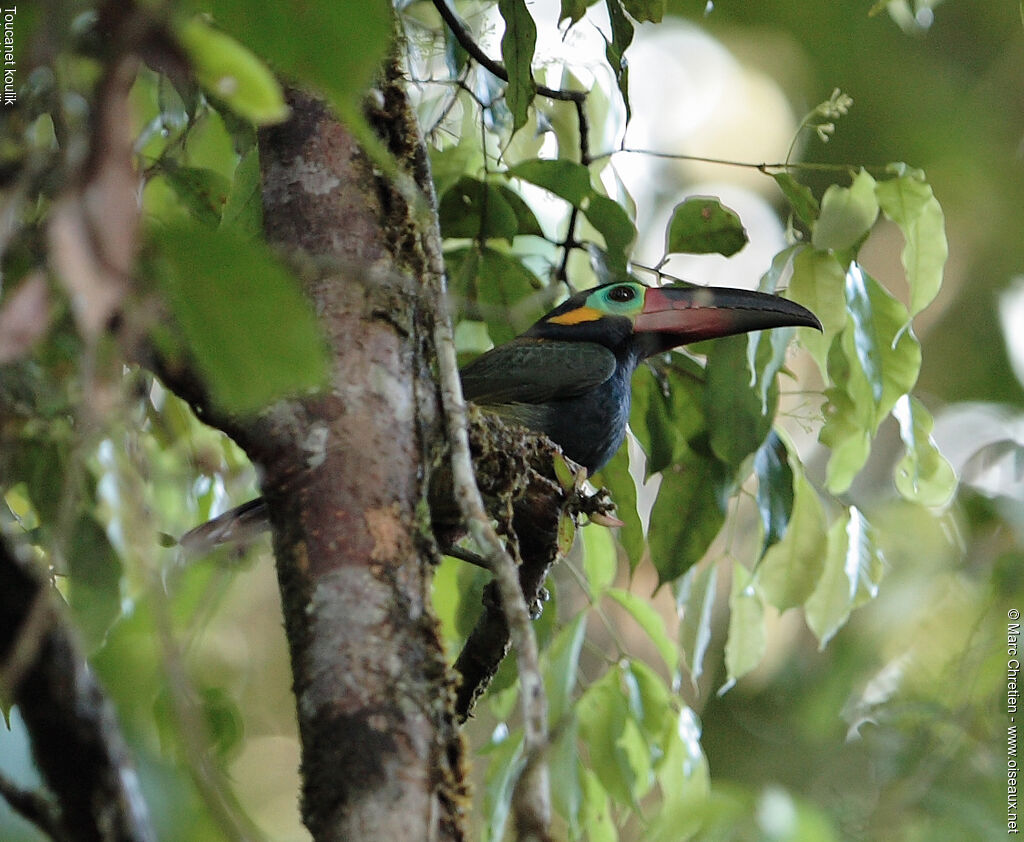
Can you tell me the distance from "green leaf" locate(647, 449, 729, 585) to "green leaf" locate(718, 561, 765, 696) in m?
0.23

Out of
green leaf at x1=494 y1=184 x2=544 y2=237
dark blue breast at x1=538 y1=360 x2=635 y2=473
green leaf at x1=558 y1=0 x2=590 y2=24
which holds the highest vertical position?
green leaf at x1=558 y1=0 x2=590 y2=24

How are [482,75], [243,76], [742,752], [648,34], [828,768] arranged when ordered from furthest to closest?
[742,752] < [648,34] < [828,768] < [482,75] < [243,76]

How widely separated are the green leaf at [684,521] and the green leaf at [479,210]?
2.68ft

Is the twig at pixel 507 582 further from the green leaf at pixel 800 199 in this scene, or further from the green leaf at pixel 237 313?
the green leaf at pixel 800 199

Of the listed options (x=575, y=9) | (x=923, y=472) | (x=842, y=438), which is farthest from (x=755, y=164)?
(x=923, y=472)

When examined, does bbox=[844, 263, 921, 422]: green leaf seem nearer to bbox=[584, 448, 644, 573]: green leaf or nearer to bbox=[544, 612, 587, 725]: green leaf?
bbox=[584, 448, 644, 573]: green leaf

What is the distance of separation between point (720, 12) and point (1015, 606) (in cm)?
185

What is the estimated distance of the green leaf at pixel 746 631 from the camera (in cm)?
295

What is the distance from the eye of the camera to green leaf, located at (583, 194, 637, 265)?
9.46ft

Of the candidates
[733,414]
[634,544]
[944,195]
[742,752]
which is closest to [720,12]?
[733,414]

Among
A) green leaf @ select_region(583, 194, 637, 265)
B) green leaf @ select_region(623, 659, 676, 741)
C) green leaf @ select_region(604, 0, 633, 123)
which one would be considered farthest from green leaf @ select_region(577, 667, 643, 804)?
green leaf @ select_region(604, 0, 633, 123)

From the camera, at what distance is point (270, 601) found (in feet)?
26.7

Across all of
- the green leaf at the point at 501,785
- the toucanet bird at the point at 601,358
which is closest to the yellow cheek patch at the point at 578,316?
the toucanet bird at the point at 601,358

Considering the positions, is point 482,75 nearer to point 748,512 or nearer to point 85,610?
point 85,610
